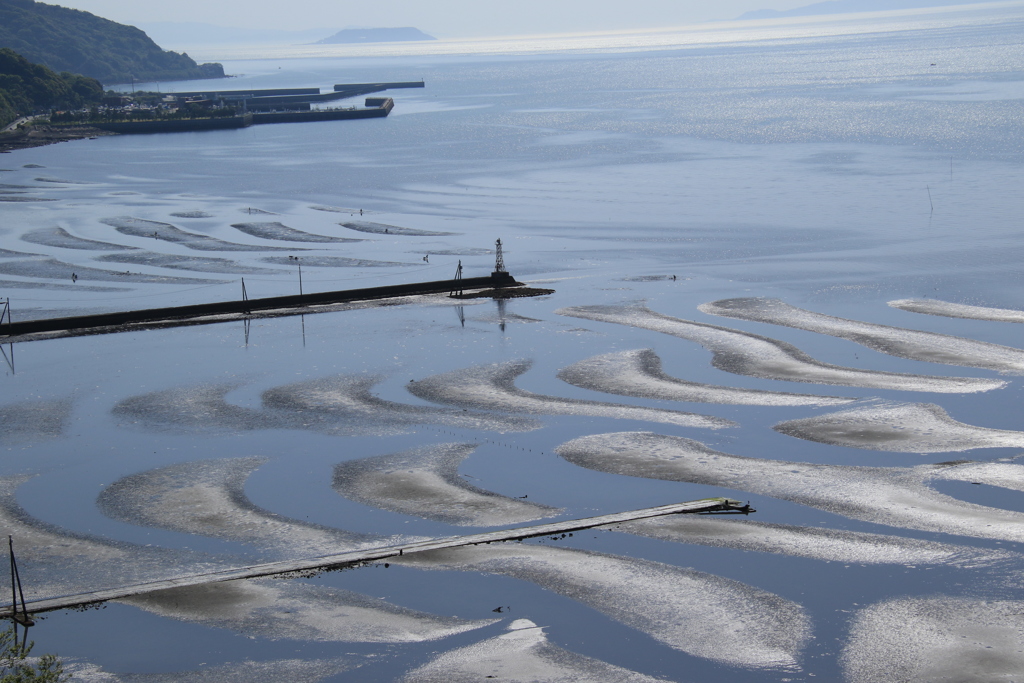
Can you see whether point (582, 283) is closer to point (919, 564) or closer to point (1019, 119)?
point (919, 564)

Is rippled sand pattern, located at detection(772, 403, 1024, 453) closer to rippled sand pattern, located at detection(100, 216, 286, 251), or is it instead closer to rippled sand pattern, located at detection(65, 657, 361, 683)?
rippled sand pattern, located at detection(65, 657, 361, 683)

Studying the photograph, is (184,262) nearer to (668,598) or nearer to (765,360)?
(765,360)

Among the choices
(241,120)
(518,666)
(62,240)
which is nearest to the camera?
(518,666)

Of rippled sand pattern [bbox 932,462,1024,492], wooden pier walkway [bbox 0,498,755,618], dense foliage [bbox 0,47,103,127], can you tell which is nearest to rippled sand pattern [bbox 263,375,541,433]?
wooden pier walkway [bbox 0,498,755,618]

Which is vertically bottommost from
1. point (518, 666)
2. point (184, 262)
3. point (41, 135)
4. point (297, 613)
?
point (518, 666)

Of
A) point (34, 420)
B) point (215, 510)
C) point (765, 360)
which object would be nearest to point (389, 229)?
point (765, 360)

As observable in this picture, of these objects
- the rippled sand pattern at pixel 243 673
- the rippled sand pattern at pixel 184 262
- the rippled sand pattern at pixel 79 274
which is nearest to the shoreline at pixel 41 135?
the rippled sand pattern at pixel 79 274

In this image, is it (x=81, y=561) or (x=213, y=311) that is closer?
(x=81, y=561)

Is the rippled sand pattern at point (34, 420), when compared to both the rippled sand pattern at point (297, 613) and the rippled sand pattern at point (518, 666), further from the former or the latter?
the rippled sand pattern at point (518, 666)
